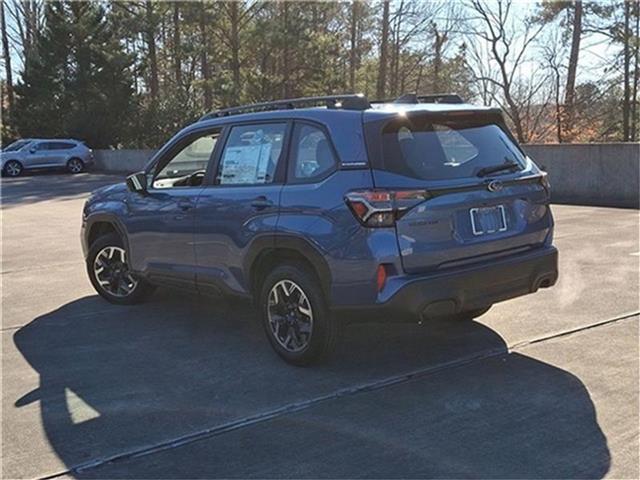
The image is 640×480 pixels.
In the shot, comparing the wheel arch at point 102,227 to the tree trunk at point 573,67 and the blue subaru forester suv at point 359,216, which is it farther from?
the tree trunk at point 573,67

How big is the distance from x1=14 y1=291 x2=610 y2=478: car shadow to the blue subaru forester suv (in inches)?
18.0

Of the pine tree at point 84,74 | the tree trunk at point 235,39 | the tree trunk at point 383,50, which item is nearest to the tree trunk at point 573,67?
the tree trunk at point 383,50

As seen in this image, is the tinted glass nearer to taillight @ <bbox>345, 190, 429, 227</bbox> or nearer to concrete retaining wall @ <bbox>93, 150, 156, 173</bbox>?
concrete retaining wall @ <bbox>93, 150, 156, 173</bbox>

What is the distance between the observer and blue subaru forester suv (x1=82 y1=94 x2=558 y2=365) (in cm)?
429

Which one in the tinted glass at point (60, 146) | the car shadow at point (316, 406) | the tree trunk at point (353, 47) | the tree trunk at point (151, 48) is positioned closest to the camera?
the car shadow at point (316, 406)

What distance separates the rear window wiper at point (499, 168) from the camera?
4648 millimetres

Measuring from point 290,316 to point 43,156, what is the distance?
90.0ft

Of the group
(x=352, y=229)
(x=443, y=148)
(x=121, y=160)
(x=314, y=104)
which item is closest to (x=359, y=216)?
(x=352, y=229)

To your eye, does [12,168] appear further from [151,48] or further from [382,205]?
[382,205]

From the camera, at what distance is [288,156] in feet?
16.1

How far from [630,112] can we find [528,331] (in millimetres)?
27085

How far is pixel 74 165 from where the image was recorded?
30109 mm

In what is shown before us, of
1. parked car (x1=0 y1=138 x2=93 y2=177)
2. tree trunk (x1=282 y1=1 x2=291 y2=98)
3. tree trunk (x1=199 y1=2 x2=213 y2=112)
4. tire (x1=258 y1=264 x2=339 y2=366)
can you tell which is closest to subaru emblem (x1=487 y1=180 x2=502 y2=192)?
tire (x1=258 y1=264 x2=339 y2=366)

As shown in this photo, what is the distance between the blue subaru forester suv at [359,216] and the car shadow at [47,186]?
13.6 meters
